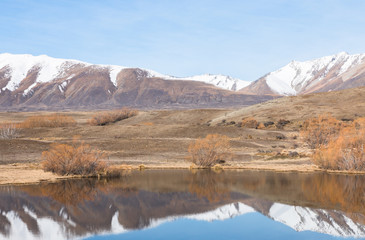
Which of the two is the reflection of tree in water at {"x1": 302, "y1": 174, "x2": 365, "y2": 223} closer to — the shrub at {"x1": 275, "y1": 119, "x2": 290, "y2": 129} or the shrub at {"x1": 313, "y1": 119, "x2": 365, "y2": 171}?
the shrub at {"x1": 313, "y1": 119, "x2": 365, "y2": 171}

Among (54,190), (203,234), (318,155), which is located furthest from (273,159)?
(203,234)

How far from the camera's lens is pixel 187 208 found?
20.3m

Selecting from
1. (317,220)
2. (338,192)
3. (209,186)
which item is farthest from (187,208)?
(338,192)

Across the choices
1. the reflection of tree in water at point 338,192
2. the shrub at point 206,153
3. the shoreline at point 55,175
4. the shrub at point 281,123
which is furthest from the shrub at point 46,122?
the reflection of tree in water at point 338,192

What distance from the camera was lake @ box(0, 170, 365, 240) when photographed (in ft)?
53.6

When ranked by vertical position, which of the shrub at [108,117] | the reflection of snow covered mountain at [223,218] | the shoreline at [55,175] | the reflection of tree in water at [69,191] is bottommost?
the reflection of snow covered mountain at [223,218]

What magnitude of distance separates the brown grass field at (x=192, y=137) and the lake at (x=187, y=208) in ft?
20.6

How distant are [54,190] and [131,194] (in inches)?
165

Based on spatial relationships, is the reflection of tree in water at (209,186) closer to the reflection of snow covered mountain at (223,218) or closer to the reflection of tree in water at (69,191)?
the reflection of snow covered mountain at (223,218)

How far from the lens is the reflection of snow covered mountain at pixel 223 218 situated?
16.1 meters

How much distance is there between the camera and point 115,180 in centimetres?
2853

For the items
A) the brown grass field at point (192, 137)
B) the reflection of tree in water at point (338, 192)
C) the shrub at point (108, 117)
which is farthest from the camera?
the shrub at point (108, 117)

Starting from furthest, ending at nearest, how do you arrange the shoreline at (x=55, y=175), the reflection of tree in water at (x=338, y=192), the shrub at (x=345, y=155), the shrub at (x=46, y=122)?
the shrub at (x=46, y=122), the shrub at (x=345, y=155), the shoreline at (x=55, y=175), the reflection of tree in water at (x=338, y=192)

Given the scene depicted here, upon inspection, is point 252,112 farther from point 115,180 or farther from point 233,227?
point 233,227
